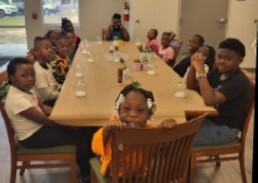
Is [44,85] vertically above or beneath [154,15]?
beneath

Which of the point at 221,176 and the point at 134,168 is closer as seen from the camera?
the point at 134,168

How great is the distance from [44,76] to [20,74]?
53cm

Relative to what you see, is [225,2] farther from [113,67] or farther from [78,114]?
[78,114]

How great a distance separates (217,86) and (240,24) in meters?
4.00

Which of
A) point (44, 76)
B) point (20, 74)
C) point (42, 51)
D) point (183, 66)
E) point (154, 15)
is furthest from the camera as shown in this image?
point (154, 15)

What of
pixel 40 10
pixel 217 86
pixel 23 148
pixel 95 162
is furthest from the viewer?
pixel 40 10

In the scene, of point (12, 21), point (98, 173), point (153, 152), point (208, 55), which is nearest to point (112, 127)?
point (153, 152)

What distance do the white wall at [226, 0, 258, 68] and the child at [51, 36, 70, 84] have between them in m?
3.58

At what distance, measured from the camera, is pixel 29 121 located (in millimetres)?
2111

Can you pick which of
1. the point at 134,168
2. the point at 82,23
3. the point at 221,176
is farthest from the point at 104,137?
the point at 82,23

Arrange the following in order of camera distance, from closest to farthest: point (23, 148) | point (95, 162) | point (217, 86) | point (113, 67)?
point (95, 162) → point (23, 148) → point (217, 86) → point (113, 67)

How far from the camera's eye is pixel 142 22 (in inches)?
239

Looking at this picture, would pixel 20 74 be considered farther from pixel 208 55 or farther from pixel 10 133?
pixel 208 55

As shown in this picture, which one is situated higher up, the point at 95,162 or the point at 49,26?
the point at 49,26
